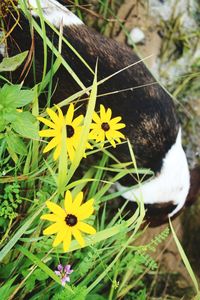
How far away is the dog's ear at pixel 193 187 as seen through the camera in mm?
2584

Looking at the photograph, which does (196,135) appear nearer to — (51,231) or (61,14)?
(61,14)

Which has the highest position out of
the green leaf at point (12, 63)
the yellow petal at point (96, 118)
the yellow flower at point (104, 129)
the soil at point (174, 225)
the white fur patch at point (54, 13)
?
the white fur patch at point (54, 13)

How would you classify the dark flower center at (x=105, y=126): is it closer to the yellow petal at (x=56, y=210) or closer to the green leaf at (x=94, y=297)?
the yellow petal at (x=56, y=210)

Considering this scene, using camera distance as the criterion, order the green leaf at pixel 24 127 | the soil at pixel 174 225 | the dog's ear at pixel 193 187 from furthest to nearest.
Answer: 1. the soil at pixel 174 225
2. the dog's ear at pixel 193 187
3. the green leaf at pixel 24 127

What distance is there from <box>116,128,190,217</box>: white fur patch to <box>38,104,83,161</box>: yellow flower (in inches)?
30.7

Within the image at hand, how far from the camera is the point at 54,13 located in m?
2.03

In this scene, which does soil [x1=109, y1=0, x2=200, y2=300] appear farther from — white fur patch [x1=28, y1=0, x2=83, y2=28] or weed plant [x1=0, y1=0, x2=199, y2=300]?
white fur patch [x1=28, y1=0, x2=83, y2=28]

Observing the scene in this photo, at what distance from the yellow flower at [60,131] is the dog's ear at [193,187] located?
3.76 feet

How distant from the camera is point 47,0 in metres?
2.06

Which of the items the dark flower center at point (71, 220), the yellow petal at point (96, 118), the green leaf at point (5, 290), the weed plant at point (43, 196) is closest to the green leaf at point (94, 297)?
the weed plant at point (43, 196)

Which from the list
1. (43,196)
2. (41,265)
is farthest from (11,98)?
(41,265)

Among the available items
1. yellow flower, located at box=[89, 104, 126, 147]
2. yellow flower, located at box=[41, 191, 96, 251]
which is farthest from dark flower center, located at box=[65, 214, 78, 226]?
yellow flower, located at box=[89, 104, 126, 147]

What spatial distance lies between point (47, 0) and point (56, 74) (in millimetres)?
352

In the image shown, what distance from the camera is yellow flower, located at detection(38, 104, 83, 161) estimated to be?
5.14ft
